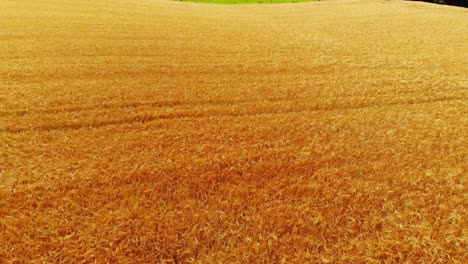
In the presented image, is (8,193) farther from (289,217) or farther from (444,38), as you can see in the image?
(444,38)

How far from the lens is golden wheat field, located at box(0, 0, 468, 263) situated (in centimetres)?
348

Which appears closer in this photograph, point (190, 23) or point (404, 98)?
point (404, 98)

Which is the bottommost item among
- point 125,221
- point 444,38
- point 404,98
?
point 125,221

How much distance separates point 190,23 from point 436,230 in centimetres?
1635

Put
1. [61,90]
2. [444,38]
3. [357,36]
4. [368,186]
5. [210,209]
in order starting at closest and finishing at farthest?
[210,209] → [368,186] → [61,90] → [444,38] → [357,36]

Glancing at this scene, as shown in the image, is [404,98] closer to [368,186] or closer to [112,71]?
[368,186]

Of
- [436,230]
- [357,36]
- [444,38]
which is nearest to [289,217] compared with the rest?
[436,230]

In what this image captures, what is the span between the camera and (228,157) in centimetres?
500

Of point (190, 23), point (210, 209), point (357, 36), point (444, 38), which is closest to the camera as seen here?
point (210, 209)

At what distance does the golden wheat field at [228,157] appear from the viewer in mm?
3477

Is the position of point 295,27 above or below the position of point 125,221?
above

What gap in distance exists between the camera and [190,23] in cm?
1753

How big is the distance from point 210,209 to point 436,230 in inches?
105

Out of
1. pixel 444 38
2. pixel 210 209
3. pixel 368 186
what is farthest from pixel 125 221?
pixel 444 38
